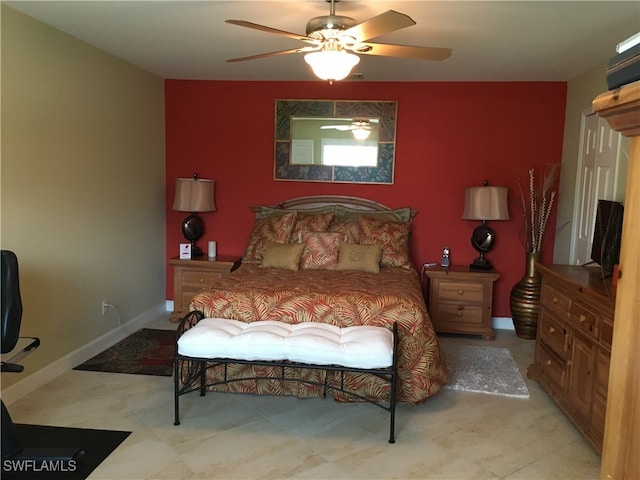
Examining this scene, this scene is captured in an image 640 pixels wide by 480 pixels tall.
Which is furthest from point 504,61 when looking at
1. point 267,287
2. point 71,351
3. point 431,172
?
point 71,351

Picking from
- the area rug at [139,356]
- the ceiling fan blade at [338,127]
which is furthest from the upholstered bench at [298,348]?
the ceiling fan blade at [338,127]

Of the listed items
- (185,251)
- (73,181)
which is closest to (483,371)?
(185,251)

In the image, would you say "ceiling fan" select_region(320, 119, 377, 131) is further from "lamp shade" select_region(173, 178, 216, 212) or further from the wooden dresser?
the wooden dresser

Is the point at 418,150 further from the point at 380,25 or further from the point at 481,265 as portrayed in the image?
the point at 380,25

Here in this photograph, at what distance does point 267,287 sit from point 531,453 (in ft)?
6.16

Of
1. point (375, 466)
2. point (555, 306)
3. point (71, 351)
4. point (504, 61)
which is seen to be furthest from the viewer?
point (504, 61)

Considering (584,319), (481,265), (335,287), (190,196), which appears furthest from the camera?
(190,196)

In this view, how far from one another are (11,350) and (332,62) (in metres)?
2.10

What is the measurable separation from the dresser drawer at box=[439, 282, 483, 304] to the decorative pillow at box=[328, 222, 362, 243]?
35.8 inches

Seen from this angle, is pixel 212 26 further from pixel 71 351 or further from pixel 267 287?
pixel 71 351

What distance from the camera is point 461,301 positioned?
15.1 ft

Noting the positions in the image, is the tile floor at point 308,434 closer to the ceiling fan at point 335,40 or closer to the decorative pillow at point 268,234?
the decorative pillow at point 268,234

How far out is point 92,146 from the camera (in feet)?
12.6

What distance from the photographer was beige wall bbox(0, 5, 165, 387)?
3076 millimetres
